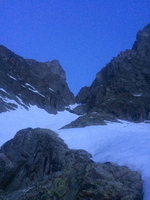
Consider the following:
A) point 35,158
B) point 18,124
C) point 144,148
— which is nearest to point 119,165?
point 144,148

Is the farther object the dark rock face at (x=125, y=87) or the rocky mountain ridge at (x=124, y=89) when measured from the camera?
the dark rock face at (x=125, y=87)

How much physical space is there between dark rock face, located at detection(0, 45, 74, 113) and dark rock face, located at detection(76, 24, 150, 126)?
1101cm

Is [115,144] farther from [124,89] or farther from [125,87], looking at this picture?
[125,87]

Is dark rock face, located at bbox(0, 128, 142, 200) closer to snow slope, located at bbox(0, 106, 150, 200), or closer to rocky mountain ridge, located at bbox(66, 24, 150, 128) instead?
snow slope, located at bbox(0, 106, 150, 200)

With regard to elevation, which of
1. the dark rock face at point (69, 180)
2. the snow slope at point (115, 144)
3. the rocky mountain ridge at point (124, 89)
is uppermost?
the rocky mountain ridge at point (124, 89)

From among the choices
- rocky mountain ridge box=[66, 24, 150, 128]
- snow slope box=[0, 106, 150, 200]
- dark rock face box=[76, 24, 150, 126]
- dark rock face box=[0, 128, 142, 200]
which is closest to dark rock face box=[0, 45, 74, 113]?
rocky mountain ridge box=[66, 24, 150, 128]

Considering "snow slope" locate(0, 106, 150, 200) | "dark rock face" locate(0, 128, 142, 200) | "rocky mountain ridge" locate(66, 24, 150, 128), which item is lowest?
"dark rock face" locate(0, 128, 142, 200)

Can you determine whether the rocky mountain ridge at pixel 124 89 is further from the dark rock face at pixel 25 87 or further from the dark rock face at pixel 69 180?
the dark rock face at pixel 69 180

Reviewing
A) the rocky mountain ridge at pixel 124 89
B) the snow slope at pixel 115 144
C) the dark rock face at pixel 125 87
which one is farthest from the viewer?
the dark rock face at pixel 125 87

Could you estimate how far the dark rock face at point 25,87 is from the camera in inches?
2296

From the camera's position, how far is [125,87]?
65.2m

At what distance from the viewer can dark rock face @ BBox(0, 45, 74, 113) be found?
5833cm

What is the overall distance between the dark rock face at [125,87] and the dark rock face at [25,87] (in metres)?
11.0

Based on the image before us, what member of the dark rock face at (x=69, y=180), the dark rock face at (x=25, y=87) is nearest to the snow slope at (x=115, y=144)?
the dark rock face at (x=69, y=180)
